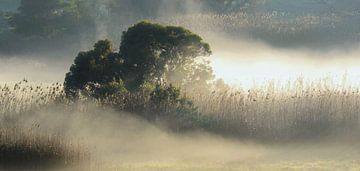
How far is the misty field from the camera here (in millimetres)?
17734

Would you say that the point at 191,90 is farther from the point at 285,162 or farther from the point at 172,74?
the point at 285,162

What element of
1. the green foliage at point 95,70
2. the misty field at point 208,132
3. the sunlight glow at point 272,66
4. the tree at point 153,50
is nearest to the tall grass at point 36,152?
the misty field at point 208,132

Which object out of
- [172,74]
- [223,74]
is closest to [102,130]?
[172,74]

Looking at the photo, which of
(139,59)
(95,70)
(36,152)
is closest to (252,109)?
(139,59)

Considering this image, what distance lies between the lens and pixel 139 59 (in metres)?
24.1

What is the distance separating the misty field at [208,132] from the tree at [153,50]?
1506 millimetres

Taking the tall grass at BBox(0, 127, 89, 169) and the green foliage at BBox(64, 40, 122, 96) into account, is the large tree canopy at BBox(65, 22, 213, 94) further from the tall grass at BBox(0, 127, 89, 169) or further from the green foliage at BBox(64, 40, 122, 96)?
the tall grass at BBox(0, 127, 89, 169)

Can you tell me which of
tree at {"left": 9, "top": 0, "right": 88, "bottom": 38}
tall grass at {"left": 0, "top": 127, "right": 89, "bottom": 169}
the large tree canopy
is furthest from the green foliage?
tree at {"left": 9, "top": 0, "right": 88, "bottom": 38}

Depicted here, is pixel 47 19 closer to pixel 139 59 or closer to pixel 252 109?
pixel 139 59

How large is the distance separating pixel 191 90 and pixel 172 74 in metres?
0.90

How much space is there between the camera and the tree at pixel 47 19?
61.5m

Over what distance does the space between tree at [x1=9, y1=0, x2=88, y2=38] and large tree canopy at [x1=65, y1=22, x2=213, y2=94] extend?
3815 cm

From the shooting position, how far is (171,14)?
63.6 m

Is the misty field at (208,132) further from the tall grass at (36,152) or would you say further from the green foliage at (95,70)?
the green foliage at (95,70)
